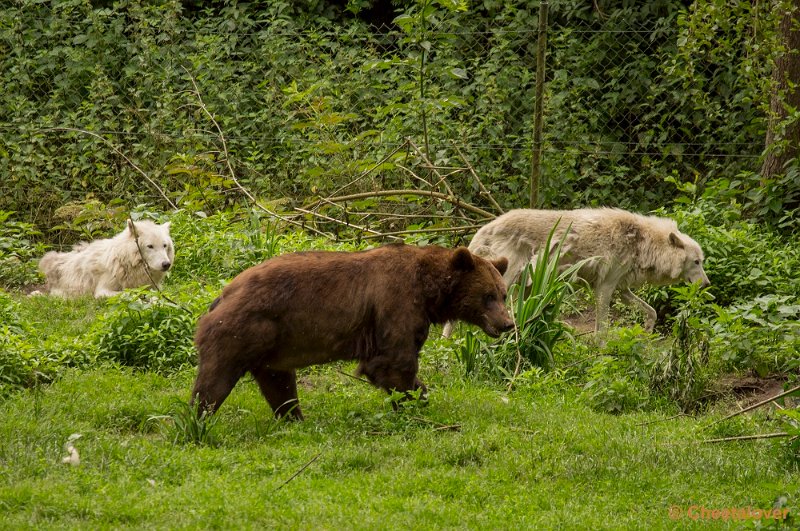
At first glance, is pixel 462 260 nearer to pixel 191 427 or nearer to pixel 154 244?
pixel 191 427

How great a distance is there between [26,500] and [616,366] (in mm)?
4913

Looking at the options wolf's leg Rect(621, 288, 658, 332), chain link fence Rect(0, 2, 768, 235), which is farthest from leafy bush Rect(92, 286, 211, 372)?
wolf's leg Rect(621, 288, 658, 332)

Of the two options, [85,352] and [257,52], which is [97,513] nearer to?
[85,352]

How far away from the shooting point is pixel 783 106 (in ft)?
39.6

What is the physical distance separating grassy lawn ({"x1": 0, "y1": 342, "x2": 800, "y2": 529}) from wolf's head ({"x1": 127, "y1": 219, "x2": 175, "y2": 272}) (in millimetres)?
3456

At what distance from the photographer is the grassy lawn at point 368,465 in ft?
17.9

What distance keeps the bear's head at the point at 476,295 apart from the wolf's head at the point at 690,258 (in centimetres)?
372

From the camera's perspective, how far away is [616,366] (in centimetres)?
855

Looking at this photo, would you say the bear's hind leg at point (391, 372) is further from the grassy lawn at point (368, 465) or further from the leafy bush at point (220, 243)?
the leafy bush at point (220, 243)

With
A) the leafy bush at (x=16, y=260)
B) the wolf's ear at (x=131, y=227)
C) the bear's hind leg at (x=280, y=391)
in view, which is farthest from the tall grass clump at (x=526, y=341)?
the leafy bush at (x=16, y=260)

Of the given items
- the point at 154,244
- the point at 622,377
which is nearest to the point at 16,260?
the point at 154,244

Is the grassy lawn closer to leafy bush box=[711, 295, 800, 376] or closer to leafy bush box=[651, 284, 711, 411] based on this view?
leafy bush box=[651, 284, 711, 411]

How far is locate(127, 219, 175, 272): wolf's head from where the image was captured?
1148cm

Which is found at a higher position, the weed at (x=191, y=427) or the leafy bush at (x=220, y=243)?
the weed at (x=191, y=427)
